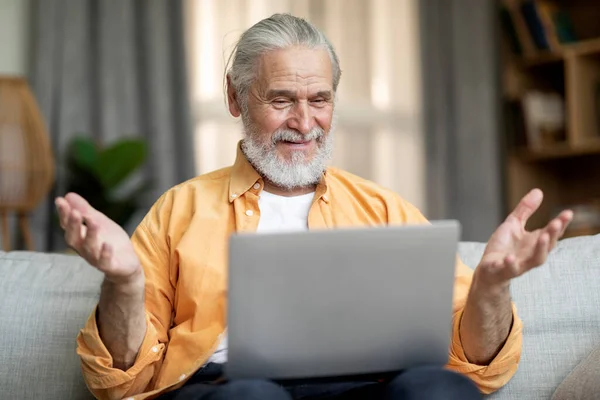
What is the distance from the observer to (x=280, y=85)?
163 centimetres

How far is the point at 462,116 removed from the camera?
14.0ft

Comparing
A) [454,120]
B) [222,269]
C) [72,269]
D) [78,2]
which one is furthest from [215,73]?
[222,269]

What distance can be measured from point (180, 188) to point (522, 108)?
112 inches

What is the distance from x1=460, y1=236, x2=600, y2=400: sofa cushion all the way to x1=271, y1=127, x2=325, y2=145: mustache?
40 cm

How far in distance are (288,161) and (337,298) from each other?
51cm

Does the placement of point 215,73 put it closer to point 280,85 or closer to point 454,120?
point 454,120

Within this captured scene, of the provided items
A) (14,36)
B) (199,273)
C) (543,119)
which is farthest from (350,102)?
(199,273)

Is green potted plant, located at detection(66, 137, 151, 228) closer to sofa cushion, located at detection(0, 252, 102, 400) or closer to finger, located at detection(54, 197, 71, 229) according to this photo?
sofa cushion, located at detection(0, 252, 102, 400)

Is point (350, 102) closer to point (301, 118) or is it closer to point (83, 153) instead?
point (83, 153)

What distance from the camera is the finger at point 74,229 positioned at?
1.19 m

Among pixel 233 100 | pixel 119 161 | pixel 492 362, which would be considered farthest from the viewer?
pixel 119 161

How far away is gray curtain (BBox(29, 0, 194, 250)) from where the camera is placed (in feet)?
11.0

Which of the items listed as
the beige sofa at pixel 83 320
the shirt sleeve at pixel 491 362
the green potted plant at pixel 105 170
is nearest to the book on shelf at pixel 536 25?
the green potted plant at pixel 105 170

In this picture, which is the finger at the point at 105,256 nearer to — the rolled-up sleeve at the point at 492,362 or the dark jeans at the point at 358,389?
the dark jeans at the point at 358,389
